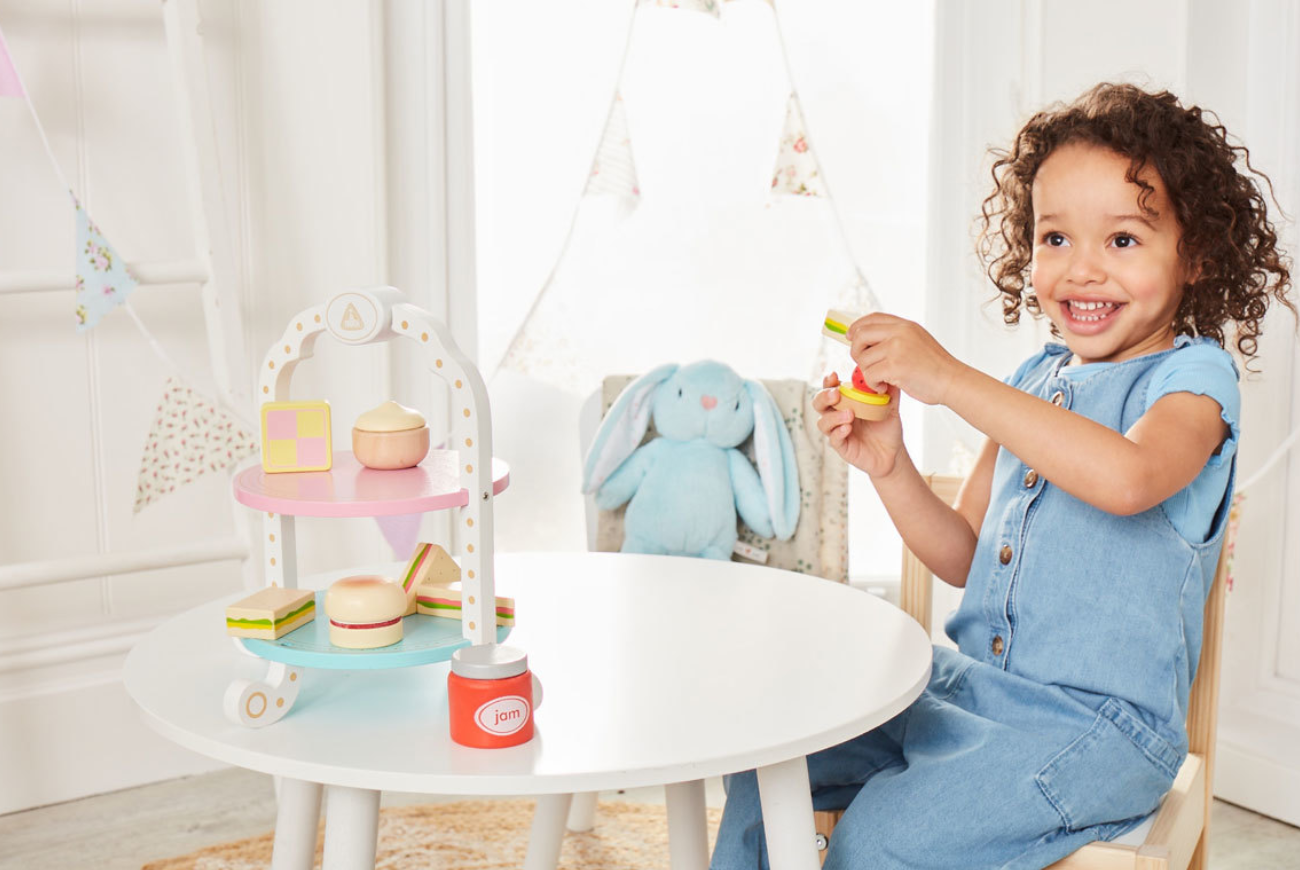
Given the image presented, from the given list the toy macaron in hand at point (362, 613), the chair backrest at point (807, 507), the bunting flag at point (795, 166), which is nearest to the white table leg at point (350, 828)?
the toy macaron in hand at point (362, 613)

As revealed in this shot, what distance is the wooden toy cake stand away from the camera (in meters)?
0.87

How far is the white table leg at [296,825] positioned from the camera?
113 cm

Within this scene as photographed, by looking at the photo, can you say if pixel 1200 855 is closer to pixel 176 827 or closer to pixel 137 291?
pixel 176 827

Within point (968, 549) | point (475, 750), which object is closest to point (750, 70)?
point (968, 549)

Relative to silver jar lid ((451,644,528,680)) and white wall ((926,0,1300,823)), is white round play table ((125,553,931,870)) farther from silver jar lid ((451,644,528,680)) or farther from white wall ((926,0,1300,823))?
Result: white wall ((926,0,1300,823))

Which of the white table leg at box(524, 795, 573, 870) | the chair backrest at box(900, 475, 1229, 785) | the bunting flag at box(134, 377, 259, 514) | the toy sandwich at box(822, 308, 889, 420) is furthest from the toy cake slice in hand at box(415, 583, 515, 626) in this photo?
the bunting flag at box(134, 377, 259, 514)

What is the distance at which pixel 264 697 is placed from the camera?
2.91ft

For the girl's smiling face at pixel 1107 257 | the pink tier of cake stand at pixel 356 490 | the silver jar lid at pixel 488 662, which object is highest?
the girl's smiling face at pixel 1107 257

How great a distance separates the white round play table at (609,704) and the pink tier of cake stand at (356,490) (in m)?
0.16

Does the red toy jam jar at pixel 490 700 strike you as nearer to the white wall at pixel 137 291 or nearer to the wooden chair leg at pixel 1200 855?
the wooden chair leg at pixel 1200 855

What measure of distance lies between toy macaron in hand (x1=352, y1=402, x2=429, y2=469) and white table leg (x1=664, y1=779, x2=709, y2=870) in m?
0.49

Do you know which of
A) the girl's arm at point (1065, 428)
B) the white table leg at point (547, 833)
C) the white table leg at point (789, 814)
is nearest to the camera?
the white table leg at point (789, 814)

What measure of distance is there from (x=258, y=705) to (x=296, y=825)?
30 cm

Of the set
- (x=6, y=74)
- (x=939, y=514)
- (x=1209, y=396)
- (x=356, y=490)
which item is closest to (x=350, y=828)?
(x=356, y=490)
